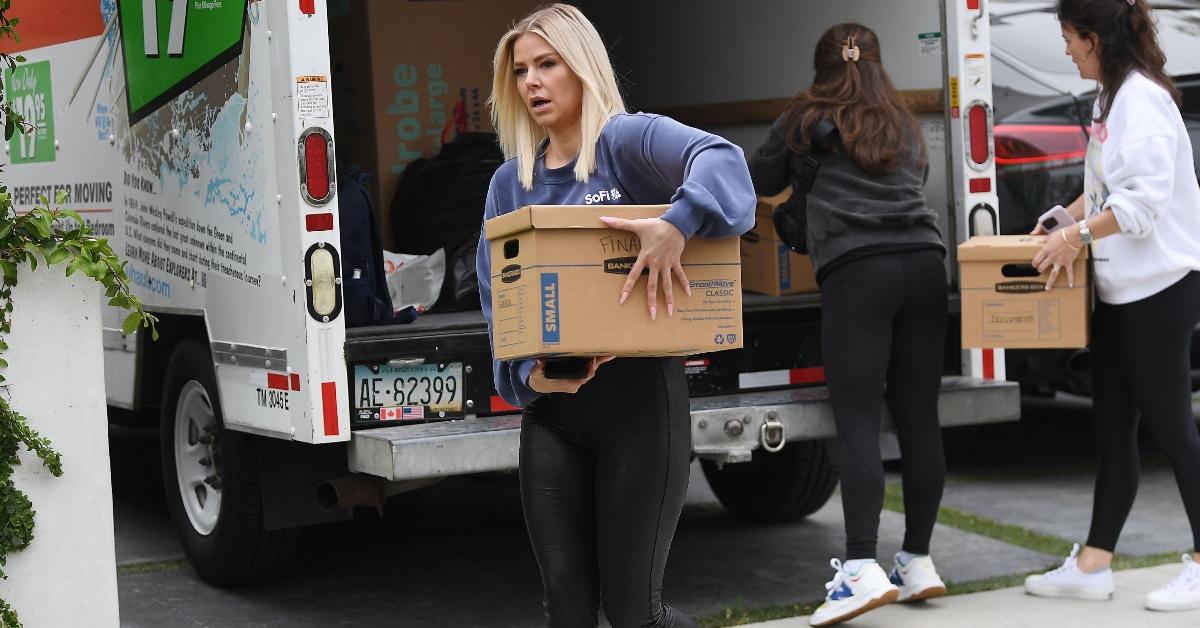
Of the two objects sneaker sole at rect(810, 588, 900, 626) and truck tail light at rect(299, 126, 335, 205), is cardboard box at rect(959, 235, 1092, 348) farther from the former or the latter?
truck tail light at rect(299, 126, 335, 205)

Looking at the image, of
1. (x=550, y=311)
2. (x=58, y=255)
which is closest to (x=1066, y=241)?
(x=550, y=311)

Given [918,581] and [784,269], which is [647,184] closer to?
[918,581]

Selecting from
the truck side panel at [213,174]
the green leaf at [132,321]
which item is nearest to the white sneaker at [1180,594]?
the truck side panel at [213,174]

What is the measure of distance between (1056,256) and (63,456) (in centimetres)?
291

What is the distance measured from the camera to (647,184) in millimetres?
3316

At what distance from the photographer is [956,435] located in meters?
7.47

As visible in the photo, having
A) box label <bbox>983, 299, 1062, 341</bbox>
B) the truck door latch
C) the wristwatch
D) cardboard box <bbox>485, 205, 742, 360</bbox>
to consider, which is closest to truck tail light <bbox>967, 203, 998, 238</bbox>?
box label <bbox>983, 299, 1062, 341</bbox>

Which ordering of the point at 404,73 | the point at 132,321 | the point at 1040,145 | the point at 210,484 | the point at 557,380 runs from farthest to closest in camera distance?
the point at 404,73
the point at 1040,145
the point at 210,484
the point at 132,321
the point at 557,380

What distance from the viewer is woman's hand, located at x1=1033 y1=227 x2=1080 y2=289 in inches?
190

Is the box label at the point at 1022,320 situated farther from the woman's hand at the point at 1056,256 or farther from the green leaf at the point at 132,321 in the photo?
the green leaf at the point at 132,321

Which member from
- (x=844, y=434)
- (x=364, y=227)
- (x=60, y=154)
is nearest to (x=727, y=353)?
(x=844, y=434)

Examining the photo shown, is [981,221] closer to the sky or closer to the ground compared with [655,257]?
closer to the sky

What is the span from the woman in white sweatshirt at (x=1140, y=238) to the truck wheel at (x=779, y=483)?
156cm

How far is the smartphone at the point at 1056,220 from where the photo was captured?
505 centimetres
